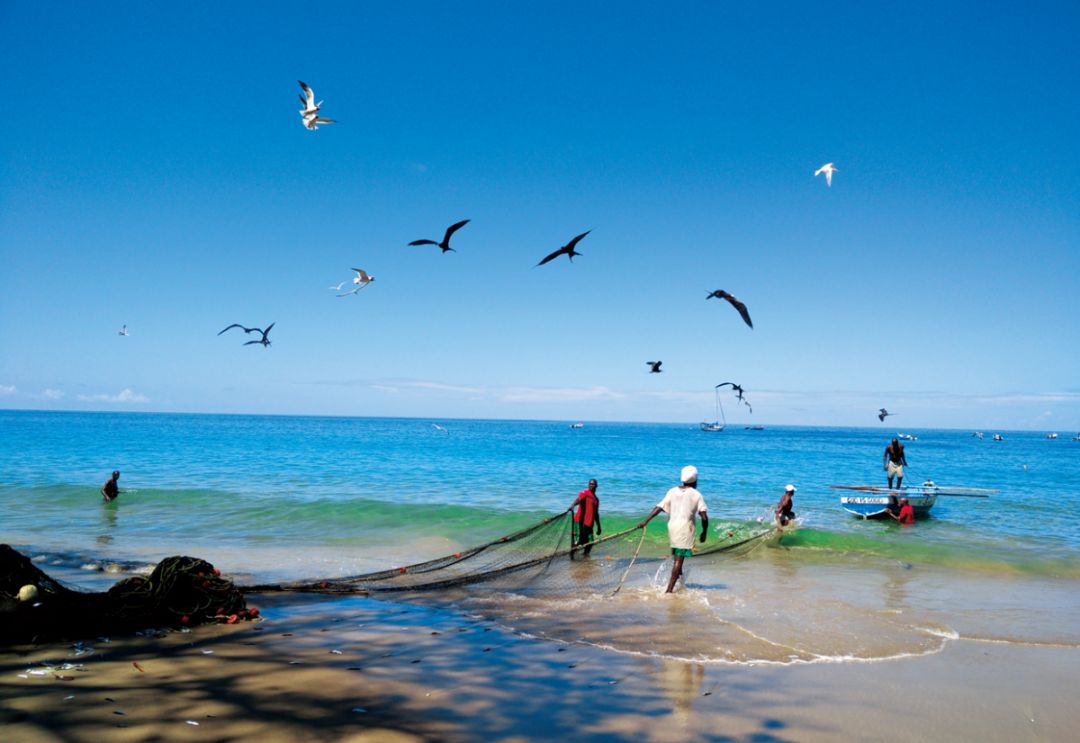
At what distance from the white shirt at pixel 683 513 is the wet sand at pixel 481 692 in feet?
7.83

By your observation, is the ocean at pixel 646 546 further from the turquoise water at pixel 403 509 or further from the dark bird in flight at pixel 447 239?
the dark bird in flight at pixel 447 239

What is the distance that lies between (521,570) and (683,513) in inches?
95.9

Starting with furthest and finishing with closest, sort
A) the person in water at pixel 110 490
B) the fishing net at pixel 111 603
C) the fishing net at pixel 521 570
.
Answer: the person in water at pixel 110 490
the fishing net at pixel 521 570
the fishing net at pixel 111 603

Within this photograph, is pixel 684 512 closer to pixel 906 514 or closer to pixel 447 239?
pixel 447 239

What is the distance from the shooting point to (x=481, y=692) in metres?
4.92

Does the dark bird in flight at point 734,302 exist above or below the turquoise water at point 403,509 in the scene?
above

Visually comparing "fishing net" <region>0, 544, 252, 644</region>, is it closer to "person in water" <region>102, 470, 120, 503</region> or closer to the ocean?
the ocean

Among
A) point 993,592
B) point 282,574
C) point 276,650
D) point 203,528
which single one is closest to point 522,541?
point 282,574

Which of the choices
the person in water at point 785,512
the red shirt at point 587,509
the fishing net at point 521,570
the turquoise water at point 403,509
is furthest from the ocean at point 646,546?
the red shirt at point 587,509

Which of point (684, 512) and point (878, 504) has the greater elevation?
point (684, 512)

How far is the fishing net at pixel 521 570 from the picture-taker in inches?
330

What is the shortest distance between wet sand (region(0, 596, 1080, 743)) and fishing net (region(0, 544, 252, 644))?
22cm

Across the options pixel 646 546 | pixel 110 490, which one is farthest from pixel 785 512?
pixel 110 490

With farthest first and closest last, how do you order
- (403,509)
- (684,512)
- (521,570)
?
(403,509), (521,570), (684,512)
